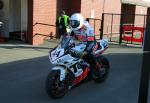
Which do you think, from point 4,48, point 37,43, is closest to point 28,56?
point 4,48

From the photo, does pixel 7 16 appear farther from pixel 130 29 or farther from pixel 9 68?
pixel 9 68

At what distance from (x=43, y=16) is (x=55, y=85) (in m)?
10.5

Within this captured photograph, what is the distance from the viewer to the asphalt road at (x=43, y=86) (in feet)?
22.2

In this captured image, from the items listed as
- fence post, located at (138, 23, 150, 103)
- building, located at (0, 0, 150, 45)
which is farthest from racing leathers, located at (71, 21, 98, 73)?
building, located at (0, 0, 150, 45)

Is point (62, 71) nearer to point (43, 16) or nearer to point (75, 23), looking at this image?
point (75, 23)

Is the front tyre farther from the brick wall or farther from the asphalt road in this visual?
the brick wall

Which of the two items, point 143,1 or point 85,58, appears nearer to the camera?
point 85,58

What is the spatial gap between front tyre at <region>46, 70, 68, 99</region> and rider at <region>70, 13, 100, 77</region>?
0.84 meters

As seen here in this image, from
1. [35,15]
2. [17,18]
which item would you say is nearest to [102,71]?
[35,15]

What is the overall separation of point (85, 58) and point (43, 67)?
2690 mm

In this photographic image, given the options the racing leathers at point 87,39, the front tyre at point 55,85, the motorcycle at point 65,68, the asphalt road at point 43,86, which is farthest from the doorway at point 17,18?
the front tyre at point 55,85

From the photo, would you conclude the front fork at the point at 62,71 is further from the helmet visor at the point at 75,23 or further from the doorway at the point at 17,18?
the doorway at the point at 17,18

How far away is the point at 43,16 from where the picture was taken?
54.7 ft

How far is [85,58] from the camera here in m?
7.62
